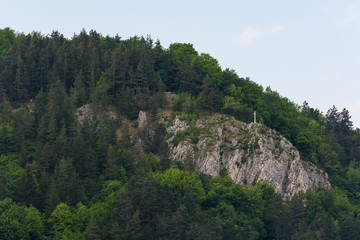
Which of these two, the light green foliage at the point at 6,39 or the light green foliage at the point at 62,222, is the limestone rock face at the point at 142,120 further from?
A: the light green foliage at the point at 6,39

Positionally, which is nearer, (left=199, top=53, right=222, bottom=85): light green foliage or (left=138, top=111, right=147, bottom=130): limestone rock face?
(left=138, top=111, right=147, bottom=130): limestone rock face

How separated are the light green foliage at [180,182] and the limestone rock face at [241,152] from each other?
686 centimetres

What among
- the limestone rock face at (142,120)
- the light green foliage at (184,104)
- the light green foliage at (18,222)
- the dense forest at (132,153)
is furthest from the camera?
the light green foliage at (184,104)

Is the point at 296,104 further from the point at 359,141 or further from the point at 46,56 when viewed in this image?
the point at 46,56

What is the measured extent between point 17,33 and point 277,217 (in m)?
113

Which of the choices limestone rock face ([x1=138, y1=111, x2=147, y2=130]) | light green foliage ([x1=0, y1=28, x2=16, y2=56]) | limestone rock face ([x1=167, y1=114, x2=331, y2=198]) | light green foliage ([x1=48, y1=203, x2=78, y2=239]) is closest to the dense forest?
light green foliage ([x1=48, y1=203, x2=78, y2=239])

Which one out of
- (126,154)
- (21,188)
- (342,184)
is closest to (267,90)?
(342,184)

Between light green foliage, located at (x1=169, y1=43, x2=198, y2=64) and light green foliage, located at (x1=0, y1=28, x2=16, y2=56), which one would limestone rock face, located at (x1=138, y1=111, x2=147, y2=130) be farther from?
light green foliage, located at (x1=0, y1=28, x2=16, y2=56)

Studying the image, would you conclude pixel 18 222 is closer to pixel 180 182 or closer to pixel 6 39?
pixel 180 182

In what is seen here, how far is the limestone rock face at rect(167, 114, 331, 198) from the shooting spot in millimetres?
120125

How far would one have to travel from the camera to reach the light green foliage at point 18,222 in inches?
3718

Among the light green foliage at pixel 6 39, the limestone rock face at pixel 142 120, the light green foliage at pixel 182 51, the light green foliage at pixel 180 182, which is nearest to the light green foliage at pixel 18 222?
the light green foliage at pixel 180 182

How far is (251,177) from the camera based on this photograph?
392ft

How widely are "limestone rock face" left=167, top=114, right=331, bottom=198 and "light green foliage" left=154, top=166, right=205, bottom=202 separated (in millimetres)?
6857
